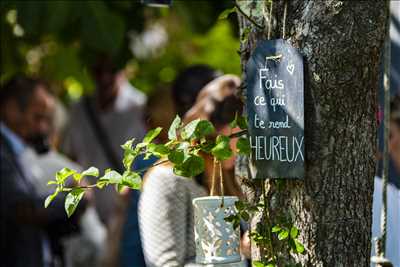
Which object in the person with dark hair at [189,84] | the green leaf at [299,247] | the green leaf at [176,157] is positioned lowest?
the green leaf at [299,247]

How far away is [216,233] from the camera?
2398 millimetres

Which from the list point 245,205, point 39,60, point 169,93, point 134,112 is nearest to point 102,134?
point 134,112

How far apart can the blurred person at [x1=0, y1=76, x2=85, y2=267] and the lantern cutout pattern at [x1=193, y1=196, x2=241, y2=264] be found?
110 inches

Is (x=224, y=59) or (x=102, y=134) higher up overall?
(x=224, y=59)

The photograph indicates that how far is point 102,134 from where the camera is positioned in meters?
6.86

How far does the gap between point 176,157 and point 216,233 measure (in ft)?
0.88

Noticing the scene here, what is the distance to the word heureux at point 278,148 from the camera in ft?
7.32

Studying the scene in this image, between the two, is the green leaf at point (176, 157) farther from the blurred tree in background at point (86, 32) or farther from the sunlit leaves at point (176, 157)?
the blurred tree in background at point (86, 32)

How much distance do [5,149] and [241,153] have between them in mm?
3171

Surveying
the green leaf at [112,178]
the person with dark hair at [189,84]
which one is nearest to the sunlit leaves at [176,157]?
the green leaf at [112,178]

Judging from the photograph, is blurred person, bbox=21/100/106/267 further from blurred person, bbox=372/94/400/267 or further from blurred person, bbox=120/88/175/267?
blurred person, bbox=372/94/400/267

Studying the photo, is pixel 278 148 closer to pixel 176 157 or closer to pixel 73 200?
pixel 176 157

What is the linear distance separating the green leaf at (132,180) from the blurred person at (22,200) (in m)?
2.97

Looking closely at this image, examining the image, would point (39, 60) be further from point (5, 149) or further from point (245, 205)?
point (245, 205)
